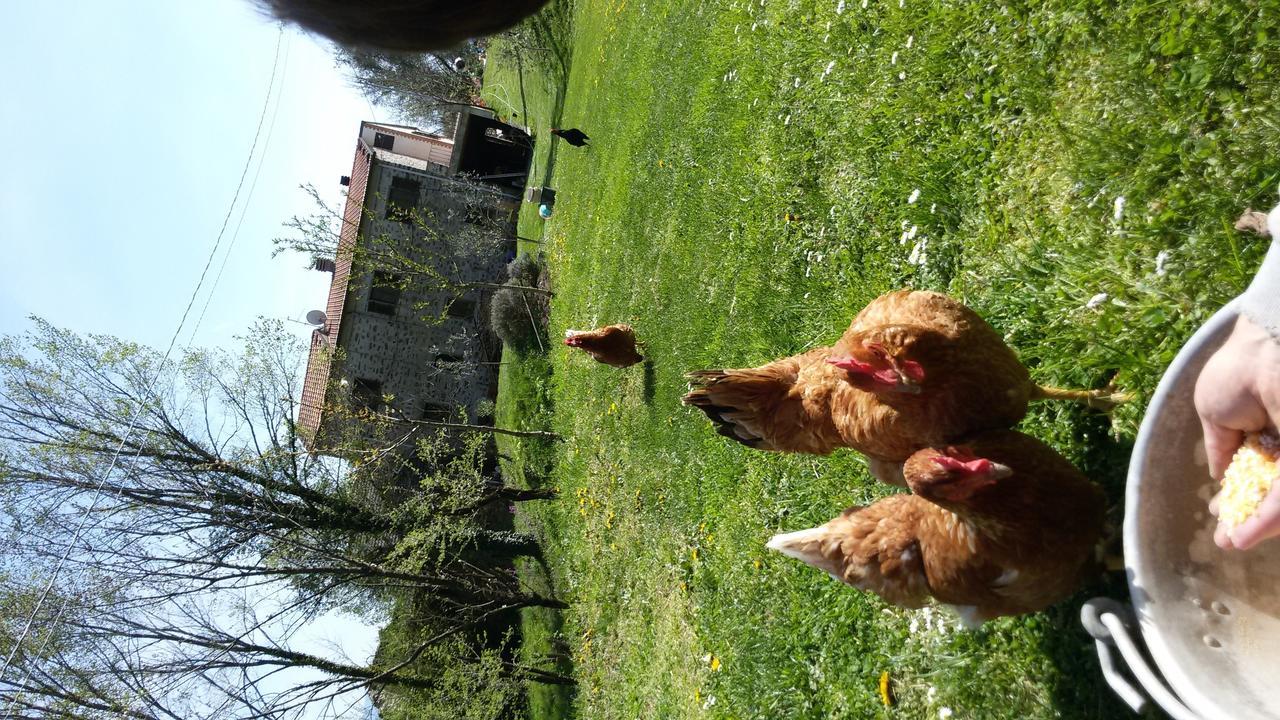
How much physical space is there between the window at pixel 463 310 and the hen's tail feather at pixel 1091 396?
66.4 ft

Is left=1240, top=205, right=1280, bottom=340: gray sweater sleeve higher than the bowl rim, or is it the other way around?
left=1240, top=205, right=1280, bottom=340: gray sweater sleeve

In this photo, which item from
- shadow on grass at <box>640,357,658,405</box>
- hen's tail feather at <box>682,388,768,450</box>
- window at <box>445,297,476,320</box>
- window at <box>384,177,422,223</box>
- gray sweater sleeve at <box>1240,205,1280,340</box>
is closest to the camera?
gray sweater sleeve at <box>1240,205,1280,340</box>

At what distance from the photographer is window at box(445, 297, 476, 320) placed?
72.8 ft

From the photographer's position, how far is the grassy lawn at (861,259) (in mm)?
2855

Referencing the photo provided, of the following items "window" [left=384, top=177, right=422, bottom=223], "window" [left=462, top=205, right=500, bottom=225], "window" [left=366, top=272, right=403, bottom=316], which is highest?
"window" [left=384, top=177, right=422, bottom=223]

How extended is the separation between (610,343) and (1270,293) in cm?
771

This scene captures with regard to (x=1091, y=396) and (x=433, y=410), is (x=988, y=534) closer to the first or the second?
→ (x=1091, y=396)

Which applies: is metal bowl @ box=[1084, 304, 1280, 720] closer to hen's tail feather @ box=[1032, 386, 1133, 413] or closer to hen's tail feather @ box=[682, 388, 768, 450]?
hen's tail feather @ box=[1032, 386, 1133, 413]

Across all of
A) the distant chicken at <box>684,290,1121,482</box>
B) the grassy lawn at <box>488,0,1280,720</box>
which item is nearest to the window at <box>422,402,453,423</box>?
the grassy lawn at <box>488,0,1280,720</box>

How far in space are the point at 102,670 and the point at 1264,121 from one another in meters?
12.8

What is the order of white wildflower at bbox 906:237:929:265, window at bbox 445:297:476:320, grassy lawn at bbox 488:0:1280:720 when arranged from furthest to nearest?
window at bbox 445:297:476:320 → white wildflower at bbox 906:237:929:265 → grassy lawn at bbox 488:0:1280:720

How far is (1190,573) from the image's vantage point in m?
2.05

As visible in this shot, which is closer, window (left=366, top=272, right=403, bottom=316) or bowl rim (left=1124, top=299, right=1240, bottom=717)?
bowl rim (left=1124, top=299, right=1240, bottom=717)

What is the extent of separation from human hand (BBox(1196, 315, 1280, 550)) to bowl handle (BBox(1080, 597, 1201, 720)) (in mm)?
379
